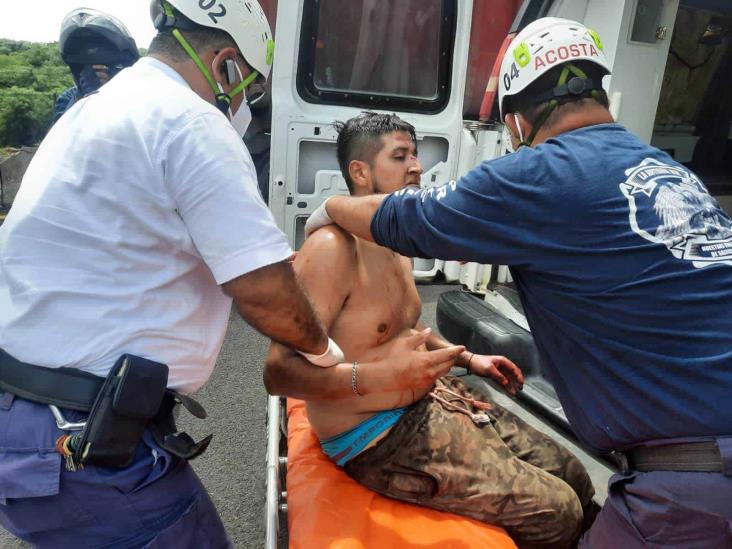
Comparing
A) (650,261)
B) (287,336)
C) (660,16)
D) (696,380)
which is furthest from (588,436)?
(660,16)

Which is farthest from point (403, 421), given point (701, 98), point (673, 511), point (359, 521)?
point (701, 98)

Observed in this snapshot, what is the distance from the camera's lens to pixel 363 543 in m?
1.78

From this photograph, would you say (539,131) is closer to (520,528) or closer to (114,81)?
(114,81)

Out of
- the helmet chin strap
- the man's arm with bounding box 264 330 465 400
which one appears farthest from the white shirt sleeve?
the man's arm with bounding box 264 330 465 400

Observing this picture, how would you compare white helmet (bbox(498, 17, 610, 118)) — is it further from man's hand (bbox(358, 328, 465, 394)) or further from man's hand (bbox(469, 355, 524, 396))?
man's hand (bbox(469, 355, 524, 396))

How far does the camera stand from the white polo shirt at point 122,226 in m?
1.27

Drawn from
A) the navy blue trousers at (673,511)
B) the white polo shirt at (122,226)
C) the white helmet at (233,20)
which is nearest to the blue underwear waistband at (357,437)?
the navy blue trousers at (673,511)

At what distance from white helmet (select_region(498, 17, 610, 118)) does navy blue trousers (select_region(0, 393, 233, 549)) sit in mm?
1462

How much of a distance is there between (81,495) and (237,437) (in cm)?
192

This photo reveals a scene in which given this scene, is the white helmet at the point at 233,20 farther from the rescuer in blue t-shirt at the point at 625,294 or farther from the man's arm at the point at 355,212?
the rescuer in blue t-shirt at the point at 625,294

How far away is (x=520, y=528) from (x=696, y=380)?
0.94 meters

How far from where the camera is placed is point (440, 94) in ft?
13.2

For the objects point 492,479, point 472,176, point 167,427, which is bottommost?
point 492,479

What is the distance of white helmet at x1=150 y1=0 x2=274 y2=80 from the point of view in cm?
146
